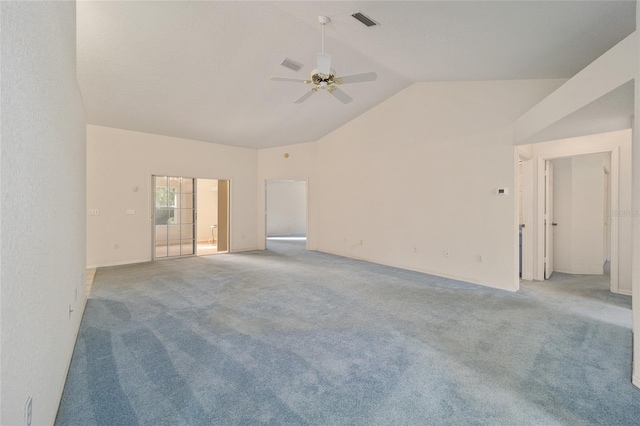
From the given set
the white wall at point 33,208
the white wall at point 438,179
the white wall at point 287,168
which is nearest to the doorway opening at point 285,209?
the white wall at point 287,168

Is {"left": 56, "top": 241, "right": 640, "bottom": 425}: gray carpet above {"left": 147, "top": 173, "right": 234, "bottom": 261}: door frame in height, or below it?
below

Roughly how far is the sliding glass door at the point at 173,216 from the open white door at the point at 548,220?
7.79 meters

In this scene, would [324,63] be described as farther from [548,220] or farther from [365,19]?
[548,220]

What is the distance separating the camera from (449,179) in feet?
17.4

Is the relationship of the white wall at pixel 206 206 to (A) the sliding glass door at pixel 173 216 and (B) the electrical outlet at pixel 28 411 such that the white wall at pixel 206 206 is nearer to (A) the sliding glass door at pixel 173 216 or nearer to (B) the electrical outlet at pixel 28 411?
(A) the sliding glass door at pixel 173 216

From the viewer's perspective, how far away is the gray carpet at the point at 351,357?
1.85 meters

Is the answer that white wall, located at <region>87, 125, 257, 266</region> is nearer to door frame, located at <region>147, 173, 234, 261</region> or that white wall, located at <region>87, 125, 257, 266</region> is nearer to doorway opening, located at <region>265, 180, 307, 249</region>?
door frame, located at <region>147, 173, 234, 261</region>

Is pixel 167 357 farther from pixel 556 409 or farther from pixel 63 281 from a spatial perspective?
pixel 556 409

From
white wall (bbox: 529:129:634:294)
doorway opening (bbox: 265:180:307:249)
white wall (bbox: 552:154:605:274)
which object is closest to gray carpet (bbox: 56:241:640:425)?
white wall (bbox: 529:129:634:294)

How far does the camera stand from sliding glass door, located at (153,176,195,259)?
7.15 m

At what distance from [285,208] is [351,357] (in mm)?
10893

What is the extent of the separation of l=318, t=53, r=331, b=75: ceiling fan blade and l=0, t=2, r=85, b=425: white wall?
2.31m

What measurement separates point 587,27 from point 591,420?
3578 millimetres

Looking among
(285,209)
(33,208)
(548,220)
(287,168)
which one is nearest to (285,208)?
(285,209)
